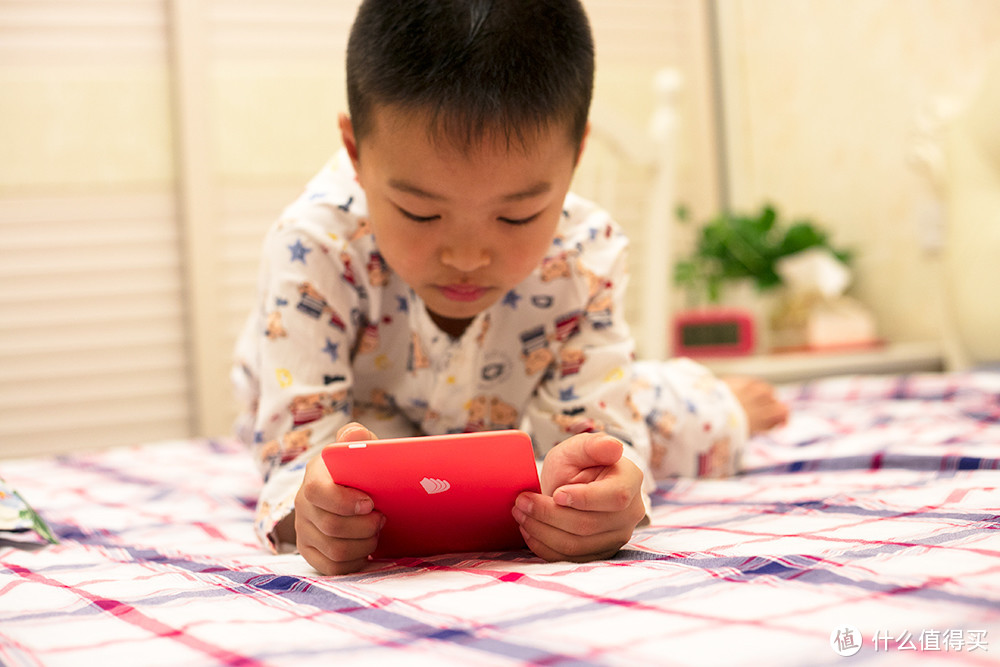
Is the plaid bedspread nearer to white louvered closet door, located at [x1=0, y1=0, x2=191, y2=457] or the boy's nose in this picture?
the boy's nose

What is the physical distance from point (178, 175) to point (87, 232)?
0.94 ft

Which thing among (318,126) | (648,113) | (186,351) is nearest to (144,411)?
(186,351)

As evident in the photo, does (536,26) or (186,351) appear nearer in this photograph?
(536,26)

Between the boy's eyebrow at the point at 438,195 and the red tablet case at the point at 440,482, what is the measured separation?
204 millimetres

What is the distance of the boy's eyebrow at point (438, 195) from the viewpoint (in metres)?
0.67

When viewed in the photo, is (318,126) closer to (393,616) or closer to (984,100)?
(984,100)

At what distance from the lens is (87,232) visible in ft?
8.01

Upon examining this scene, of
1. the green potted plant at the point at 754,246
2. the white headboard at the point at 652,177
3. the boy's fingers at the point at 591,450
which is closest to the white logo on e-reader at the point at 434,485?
the boy's fingers at the point at 591,450

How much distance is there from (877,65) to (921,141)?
1.45 ft

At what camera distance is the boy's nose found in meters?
0.70

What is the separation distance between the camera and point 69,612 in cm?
53

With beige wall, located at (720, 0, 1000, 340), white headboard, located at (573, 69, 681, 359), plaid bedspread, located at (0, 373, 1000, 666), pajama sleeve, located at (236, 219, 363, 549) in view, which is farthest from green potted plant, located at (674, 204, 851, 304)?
pajama sleeve, located at (236, 219, 363, 549)

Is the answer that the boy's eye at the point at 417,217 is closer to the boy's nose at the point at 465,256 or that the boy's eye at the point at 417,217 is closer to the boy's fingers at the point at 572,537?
the boy's nose at the point at 465,256

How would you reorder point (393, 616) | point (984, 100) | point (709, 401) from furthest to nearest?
1. point (984, 100)
2. point (709, 401)
3. point (393, 616)
